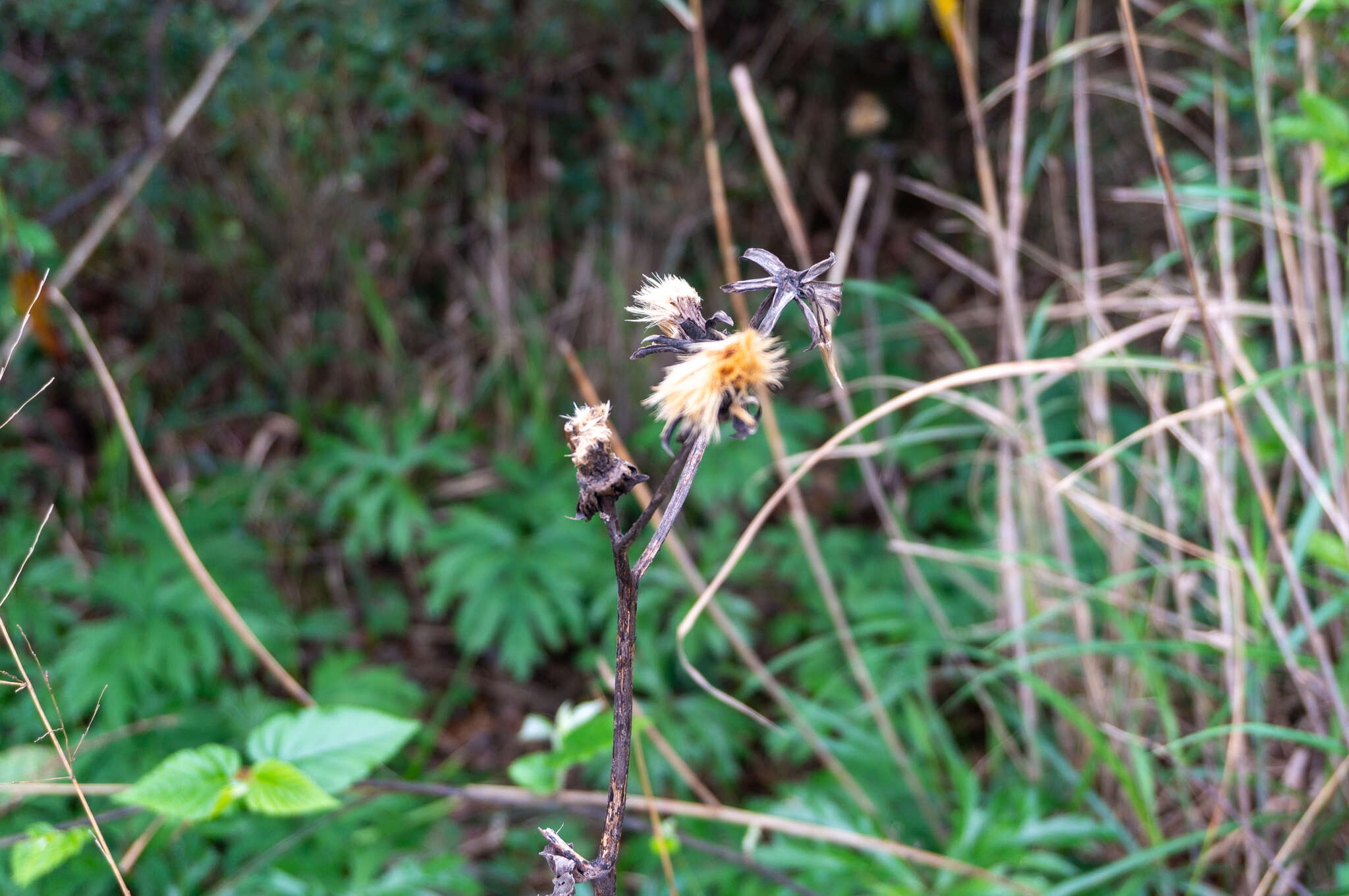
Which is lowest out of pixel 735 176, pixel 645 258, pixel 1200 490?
pixel 1200 490

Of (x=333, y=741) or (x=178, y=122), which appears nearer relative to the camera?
(x=333, y=741)

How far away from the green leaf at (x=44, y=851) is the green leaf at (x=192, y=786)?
0.17 ft

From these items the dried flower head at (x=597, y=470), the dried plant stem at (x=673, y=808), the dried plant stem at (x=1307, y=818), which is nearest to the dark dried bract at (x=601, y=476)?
the dried flower head at (x=597, y=470)

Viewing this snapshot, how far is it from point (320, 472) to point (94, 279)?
1202mm

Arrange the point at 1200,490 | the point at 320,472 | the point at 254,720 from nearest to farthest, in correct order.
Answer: the point at 1200,490, the point at 254,720, the point at 320,472

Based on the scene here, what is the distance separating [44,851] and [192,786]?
143mm

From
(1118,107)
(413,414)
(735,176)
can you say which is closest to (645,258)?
(735,176)

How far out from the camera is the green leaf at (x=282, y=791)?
0.86 metres

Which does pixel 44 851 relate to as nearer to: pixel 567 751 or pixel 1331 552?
pixel 567 751

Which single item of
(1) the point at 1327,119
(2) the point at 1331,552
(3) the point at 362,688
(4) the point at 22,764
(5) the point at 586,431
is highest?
(1) the point at 1327,119

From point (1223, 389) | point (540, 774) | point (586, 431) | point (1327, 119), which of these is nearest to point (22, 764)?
point (540, 774)

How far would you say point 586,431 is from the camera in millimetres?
507

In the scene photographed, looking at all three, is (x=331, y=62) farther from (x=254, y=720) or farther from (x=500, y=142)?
(x=254, y=720)

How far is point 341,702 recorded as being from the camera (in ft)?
7.12
